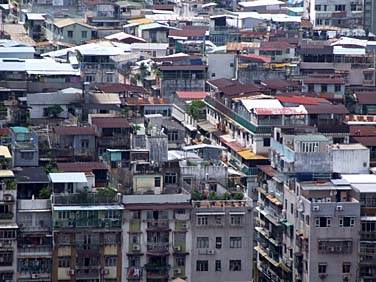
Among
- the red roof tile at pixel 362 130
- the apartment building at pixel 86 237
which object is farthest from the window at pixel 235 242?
the red roof tile at pixel 362 130

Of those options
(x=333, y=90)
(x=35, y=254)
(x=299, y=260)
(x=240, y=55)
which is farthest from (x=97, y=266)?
(x=240, y=55)

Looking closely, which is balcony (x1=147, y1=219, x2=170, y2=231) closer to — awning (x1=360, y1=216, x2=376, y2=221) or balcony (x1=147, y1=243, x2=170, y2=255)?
balcony (x1=147, y1=243, x2=170, y2=255)

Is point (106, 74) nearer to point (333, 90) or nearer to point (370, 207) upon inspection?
point (333, 90)

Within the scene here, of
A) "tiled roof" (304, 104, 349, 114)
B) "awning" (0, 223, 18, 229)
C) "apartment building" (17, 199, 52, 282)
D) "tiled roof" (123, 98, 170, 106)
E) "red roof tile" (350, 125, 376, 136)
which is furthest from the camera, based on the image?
"tiled roof" (123, 98, 170, 106)

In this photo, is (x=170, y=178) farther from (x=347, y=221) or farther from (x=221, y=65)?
(x=221, y=65)

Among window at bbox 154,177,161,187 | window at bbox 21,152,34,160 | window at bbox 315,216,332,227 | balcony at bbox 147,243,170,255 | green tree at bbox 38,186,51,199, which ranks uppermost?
window at bbox 21,152,34,160

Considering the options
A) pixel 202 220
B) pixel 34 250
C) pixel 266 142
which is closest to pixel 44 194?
pixel 34 250

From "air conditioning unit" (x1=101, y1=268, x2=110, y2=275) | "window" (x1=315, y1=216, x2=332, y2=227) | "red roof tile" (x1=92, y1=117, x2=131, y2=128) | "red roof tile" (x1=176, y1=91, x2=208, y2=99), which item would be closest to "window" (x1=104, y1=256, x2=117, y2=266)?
"air conditioning unit" (x1=101, y1=268, x2=110, y2=275)
